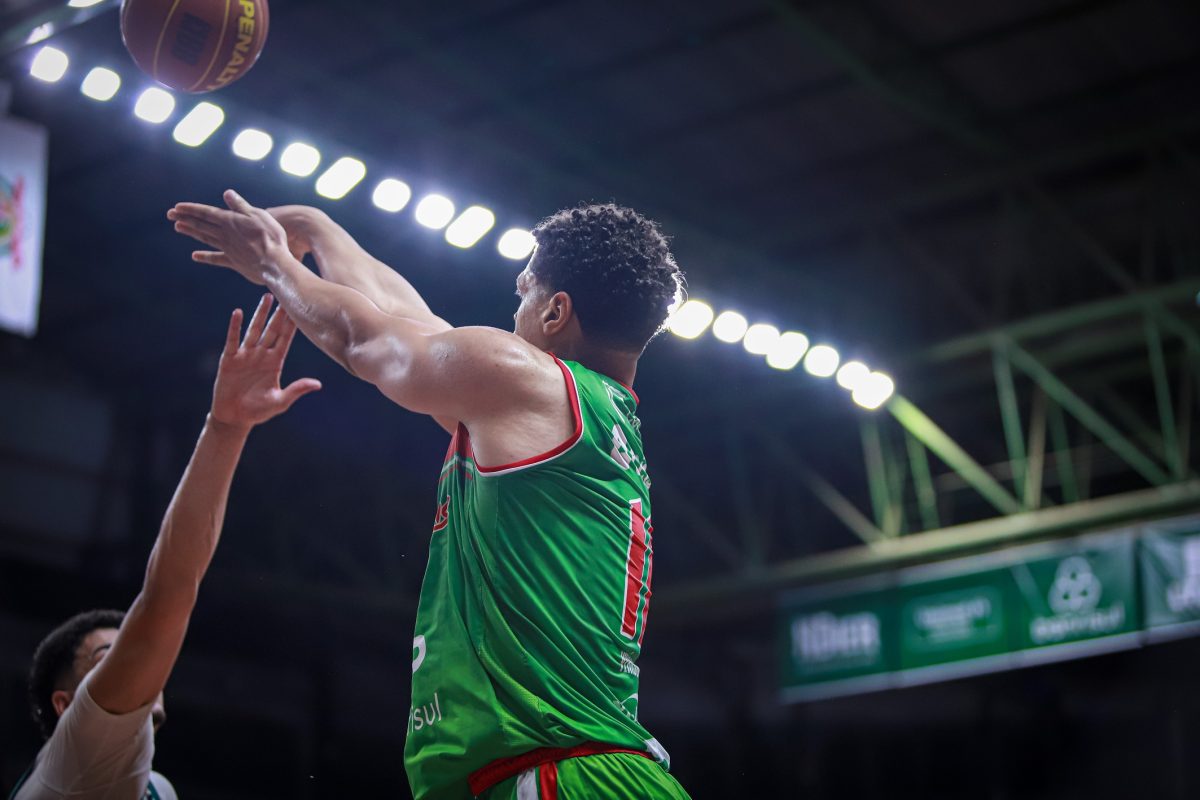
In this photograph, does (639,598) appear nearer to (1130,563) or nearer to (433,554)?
(433,554)

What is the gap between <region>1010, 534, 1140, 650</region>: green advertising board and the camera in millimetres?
11023

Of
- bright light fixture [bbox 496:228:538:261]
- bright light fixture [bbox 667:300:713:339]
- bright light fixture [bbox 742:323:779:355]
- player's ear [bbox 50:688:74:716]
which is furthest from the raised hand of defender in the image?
bright light fixture [bbox 742:323:779:355]

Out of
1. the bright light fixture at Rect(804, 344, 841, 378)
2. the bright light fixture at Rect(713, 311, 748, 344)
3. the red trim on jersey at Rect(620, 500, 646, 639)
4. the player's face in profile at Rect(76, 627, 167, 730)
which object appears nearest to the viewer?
the red trim on jersey at Rect(620, 500, 646, 639)

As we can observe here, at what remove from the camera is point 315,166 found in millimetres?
A: 9719

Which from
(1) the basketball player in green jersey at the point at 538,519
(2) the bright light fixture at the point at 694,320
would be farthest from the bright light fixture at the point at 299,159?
(1) the basketball player in green jersey at the point at 538,519

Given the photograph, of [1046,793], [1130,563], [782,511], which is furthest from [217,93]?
[1046,793]

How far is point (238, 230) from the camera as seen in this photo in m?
3.31

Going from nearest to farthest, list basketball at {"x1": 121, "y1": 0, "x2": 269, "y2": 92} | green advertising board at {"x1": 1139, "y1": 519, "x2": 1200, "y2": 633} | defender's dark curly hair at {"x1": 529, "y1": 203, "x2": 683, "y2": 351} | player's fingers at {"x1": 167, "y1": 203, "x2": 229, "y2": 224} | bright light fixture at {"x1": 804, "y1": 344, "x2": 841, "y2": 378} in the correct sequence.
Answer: defender's dark curly hair at {"x1": 529, "y1": 203, "x2": 683, "y2": 351}, player's fingers at {"x1": 167, "y1": 203, "x2": 229, "y2": 224}, basketball at {"x1": 121, "y1": 0, "x2": 269, "y2": 92}, green advertising board at {"x1": 1139, "y1": 519, "x2": 1200, "y2": 633}, bright light fixture at {"x1": 804, "y1": 344, "x2": 841, "y2": 378}

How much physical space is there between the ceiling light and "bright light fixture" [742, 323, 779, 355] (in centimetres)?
233

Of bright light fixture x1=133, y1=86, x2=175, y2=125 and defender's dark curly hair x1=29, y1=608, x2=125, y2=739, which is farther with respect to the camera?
bright light fixture x1=133, y1=86, x2=175, y2=125

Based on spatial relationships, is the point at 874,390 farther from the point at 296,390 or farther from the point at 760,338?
the point at 296,390

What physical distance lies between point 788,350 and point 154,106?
5.05 metres

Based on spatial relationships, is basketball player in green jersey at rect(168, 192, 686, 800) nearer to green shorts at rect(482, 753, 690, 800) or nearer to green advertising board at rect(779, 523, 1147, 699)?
green shorts at rect(482, 753, 690, 800)

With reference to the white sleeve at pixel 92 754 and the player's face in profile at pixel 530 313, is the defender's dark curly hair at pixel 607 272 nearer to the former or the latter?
the player's face in profile at pixel 530 313
